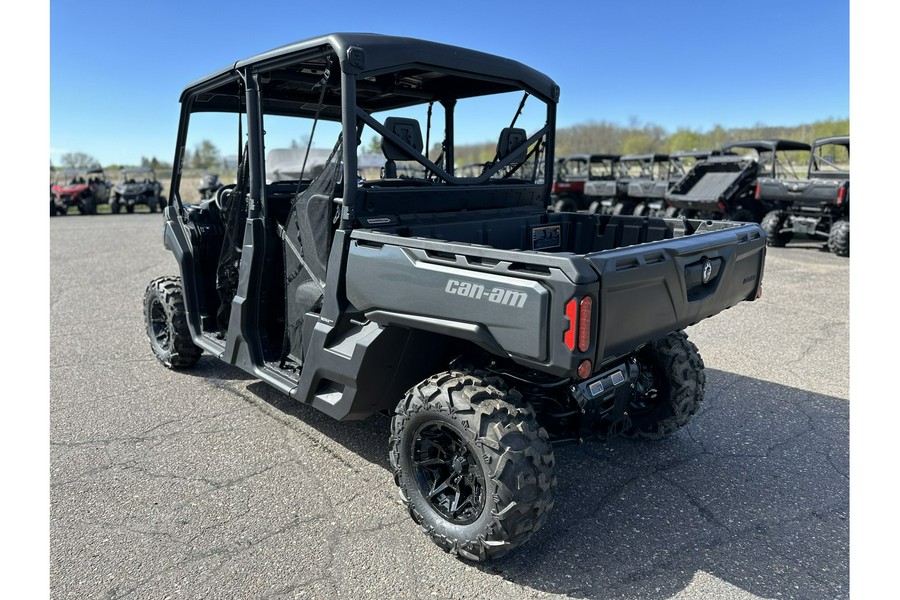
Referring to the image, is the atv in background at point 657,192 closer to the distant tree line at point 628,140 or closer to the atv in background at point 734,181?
the atv in background at point 734,181

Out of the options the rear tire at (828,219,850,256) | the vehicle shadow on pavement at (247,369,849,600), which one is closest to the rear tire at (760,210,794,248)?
the rear tire at (828,219,850,256)

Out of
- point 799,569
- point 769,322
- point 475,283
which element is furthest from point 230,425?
point 769,322

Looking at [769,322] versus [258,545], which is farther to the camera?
[769,322]

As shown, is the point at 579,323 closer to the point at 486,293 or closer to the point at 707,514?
the point at 486,293

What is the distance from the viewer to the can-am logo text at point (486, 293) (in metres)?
2.31

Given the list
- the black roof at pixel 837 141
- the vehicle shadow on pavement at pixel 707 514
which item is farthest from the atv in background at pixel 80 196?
the vehicle shadow on pavement at pixel 707 514

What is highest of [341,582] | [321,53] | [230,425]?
[321,53]

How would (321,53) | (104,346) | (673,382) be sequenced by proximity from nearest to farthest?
(321,53), (673,382), (104,346)

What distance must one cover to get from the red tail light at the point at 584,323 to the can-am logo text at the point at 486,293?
8.4 inches

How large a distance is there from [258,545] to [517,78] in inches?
114

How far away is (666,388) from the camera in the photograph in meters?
3.60

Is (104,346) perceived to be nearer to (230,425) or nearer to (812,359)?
(230,425)

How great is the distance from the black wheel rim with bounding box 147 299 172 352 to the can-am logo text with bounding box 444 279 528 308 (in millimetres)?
3497

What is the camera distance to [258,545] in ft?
8.99
